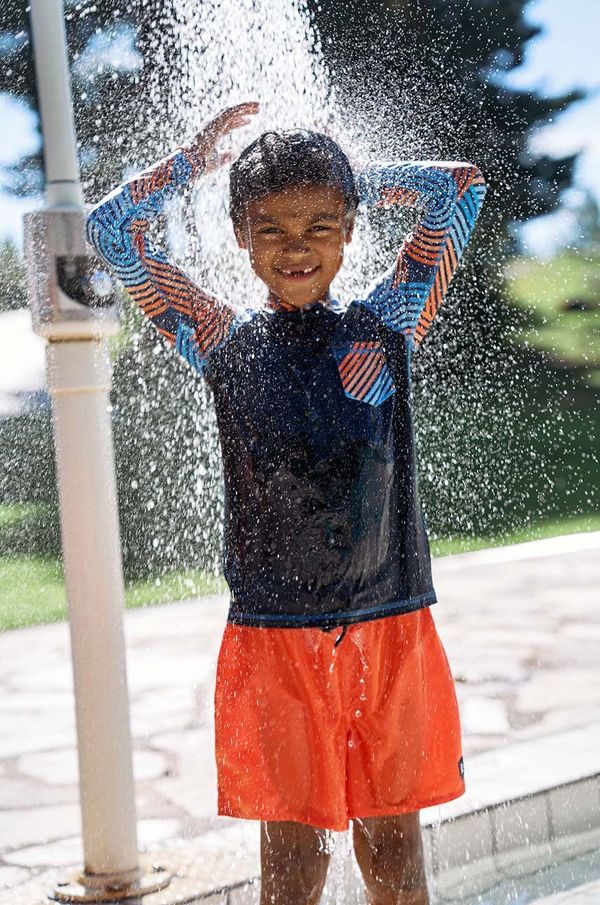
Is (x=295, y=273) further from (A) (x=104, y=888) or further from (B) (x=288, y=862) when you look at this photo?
(A) (x=104, y=888)

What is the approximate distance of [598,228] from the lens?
12.0 m

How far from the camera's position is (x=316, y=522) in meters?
1.69

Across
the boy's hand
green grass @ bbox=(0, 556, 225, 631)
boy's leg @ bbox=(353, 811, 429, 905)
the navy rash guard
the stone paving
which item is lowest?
the stone paving

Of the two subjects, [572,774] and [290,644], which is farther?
[572,774]

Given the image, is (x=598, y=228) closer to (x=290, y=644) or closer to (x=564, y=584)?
(x=564, y=584)

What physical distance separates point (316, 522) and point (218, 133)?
1.99ft

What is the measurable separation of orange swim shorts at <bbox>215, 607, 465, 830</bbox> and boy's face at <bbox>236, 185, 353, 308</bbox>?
0.49 m

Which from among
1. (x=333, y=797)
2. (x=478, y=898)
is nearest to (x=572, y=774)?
(x=478, y=898)

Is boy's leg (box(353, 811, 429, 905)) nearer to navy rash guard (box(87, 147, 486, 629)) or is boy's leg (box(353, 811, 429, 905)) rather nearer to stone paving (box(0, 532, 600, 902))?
navy rash guard (box(87, 147, 486, 629))

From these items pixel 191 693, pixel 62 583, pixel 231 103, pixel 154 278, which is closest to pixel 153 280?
pixel 154 278

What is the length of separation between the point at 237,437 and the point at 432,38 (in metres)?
7.79

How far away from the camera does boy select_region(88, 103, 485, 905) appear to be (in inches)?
66.2

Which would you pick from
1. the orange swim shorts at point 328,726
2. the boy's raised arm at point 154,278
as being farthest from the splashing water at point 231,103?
the orange swim shorts at point 328,726

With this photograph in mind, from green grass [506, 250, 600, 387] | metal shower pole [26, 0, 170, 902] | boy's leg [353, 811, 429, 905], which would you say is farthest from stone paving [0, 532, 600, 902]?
green grass [506, 250, 600, 387]
